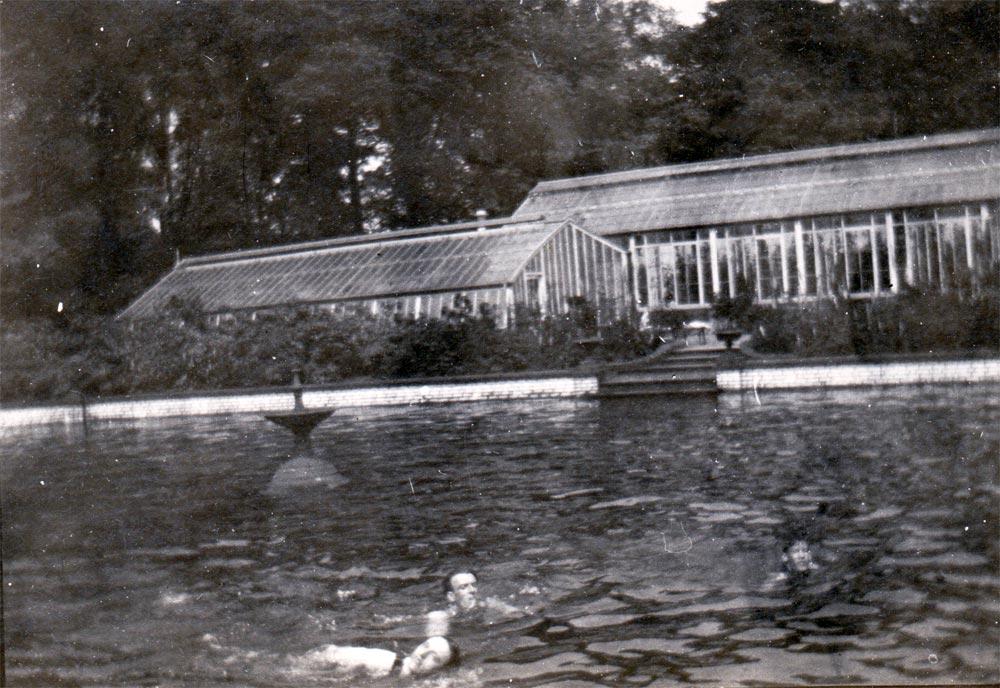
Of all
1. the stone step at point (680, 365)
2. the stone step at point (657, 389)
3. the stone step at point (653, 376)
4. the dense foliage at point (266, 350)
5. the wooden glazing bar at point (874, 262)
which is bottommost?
the stone step at point (657, 389)

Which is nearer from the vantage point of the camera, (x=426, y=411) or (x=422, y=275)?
(x=426, y=411)

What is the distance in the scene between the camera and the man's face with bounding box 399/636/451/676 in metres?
3.25

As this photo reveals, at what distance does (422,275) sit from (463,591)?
20.5 ft

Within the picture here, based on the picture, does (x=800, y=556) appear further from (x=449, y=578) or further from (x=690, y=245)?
(x=690, y=245)

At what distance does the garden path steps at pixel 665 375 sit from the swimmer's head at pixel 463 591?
6.15 m

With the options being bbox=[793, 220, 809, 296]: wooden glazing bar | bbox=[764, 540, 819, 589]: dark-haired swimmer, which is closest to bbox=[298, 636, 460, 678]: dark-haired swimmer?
bbox=[764, 540, 819, 589]: dark-haired swimmer

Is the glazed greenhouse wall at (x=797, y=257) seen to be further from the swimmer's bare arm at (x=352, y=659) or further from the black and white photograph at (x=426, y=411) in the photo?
the swimmer's bare arm at (x=352, y=659)

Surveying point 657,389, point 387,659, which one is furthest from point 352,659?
point 657,389

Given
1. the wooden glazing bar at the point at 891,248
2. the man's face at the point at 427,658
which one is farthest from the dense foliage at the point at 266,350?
the wooden glazing bar at the point at 891,248

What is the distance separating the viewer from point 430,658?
3283 mm

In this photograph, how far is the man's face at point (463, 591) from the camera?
13.0 feet

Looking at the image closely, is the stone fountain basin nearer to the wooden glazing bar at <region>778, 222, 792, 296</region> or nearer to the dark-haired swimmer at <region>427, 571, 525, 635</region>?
the dark-haired swimmer at <region>427, 571, 525, 635</region>

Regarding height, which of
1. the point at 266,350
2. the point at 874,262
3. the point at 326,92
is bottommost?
the point at 266,350

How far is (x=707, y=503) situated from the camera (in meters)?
5.28
